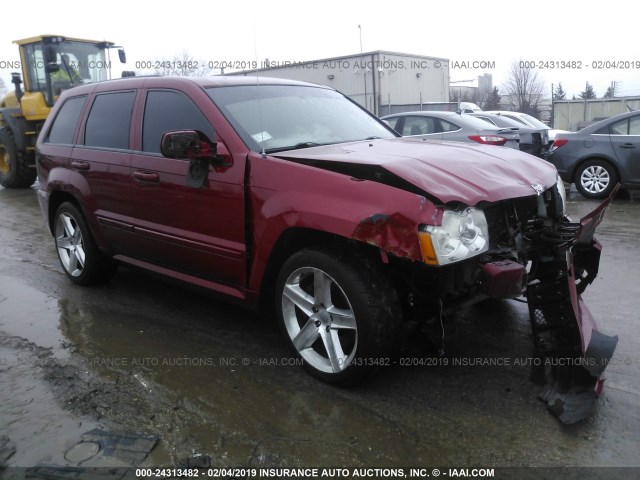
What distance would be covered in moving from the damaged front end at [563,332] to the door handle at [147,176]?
101 inches

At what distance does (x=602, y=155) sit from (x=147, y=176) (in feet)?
26.3

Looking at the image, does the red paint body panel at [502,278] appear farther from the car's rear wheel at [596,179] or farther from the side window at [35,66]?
the side window at [35,66]

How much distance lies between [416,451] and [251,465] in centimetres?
78

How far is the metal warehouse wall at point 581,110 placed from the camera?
29.0m

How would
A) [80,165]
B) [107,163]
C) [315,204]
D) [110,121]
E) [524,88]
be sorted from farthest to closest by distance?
[524,88] → [80,165] → [110,121] → [107,163] → [315,204]

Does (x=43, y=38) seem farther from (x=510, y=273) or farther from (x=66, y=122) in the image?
(x=510, y=273)

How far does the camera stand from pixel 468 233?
291cm

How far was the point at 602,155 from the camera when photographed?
9438 millimetres

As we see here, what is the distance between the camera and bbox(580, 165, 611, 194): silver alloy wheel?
9484 millimetres

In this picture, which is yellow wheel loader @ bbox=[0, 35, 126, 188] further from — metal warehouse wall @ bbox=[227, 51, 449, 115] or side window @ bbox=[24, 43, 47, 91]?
metal warehouse wall @ bbox=[227, 51, 449, 115]


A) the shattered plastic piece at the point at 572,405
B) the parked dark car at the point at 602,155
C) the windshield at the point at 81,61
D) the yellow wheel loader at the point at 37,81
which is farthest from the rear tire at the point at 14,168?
the shattered plastic piece at the point at 572,405

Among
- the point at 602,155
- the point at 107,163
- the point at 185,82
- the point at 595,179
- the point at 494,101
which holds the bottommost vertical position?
the point at 595,179

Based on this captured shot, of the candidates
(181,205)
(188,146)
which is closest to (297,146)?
(188,146)

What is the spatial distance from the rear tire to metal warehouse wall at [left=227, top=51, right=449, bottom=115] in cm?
A: 1063
